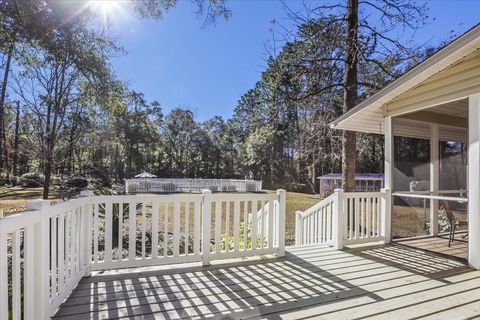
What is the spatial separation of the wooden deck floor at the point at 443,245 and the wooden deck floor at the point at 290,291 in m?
0.29

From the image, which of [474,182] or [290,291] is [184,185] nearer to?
[290,291]

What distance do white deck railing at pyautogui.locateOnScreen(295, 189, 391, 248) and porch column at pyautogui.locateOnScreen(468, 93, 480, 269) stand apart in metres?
1.25

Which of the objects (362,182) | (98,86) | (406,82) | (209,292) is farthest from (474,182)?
(362,182)

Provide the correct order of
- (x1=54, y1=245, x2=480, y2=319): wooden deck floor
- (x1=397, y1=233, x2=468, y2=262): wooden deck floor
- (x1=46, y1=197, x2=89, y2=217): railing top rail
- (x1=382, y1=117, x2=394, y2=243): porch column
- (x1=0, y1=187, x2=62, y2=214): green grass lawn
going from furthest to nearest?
(x1=0, y1=187, x2=62, y2=214): green grass lawn → (x1=382, y1=117, x2=394, y2=243): porch column → (x1=397, y1=233, x2=468, y2=262): wooden deck floor → (x1=54, y1=245, x2=480, y2=319): wooden deck floor → (x1=46, y1=197, x2=89, y2=217): railing top rail

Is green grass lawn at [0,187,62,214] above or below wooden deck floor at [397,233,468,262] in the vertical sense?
below

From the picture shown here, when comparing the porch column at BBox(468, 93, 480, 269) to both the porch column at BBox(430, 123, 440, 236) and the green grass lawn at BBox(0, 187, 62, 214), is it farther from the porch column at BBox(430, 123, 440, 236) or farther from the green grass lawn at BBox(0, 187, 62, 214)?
the green grass lawn at BBox(0, 187, 62, 214)

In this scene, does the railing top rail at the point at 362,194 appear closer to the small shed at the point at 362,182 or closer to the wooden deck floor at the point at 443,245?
the wooden deck floor at the point at 443,245

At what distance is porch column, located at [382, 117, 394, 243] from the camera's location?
4695mm

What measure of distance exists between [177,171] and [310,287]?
1196 inches

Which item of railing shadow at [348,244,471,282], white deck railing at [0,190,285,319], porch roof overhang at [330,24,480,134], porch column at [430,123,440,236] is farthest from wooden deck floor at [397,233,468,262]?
white deck railing at [0,190,285,319]

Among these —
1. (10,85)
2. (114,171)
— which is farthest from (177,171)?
(10,85)

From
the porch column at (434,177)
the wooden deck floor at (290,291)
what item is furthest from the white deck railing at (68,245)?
the porch column at (434,177)

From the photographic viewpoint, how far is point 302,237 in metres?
5.71

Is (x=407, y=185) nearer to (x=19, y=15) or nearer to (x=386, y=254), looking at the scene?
(x=386, y=254)
